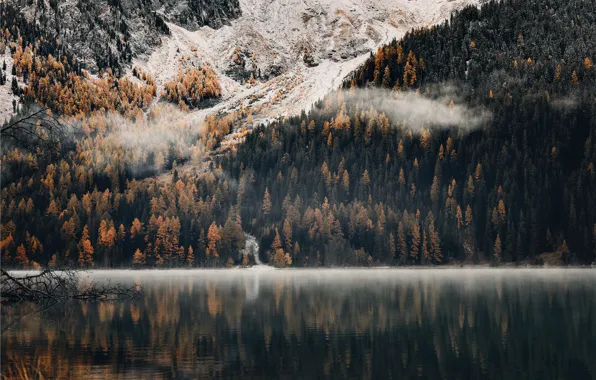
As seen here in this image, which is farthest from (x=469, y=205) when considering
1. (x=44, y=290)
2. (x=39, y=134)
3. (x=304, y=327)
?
(x=39, y=134)

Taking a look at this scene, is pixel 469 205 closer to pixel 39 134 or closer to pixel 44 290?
pixel 44 290

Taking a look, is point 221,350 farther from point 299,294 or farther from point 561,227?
point 561,227

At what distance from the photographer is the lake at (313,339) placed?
112ft

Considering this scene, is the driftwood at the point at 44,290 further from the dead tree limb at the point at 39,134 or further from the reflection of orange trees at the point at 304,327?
the dead tree limb at the point at 39,134

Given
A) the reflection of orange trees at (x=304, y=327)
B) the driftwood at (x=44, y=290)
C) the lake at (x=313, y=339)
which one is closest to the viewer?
the driftwood at (x=44, y=290)

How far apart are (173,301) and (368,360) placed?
3907 centimetres

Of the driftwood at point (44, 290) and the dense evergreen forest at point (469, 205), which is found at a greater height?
the dense evergreen forest at point (469, 205)

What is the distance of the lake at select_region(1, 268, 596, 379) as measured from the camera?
1344 inches

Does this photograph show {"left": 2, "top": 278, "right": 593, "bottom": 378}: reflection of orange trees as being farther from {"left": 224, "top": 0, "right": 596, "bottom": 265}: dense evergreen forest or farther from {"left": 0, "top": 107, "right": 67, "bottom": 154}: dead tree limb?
{"left": 224, "top": 0, "right": 596, "bottom": 265}: dense evergreen forest

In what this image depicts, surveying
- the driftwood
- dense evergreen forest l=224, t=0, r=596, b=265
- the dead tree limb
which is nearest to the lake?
the driftwood

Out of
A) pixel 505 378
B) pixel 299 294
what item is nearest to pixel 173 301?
pixel 299 294

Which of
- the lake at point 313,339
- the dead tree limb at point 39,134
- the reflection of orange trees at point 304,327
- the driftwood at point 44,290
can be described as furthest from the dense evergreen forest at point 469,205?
the dead tree limb at point 39,134

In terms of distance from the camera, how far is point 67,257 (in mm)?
176250

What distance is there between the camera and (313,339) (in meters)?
43.8
